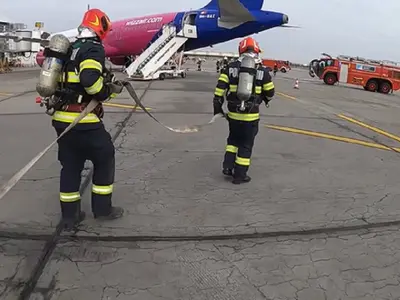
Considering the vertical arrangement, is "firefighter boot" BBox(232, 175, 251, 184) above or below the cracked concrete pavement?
above

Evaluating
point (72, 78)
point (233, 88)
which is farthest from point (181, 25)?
point (72, 78)

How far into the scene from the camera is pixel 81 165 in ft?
13.5

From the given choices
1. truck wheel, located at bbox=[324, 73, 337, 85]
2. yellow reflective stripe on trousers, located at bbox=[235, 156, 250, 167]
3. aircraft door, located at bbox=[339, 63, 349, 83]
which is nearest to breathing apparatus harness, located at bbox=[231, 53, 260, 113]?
yellow reflective stripe on trousers, located at bbox=[235, 156, 250, 167]

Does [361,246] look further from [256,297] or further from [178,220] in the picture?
[178,220]

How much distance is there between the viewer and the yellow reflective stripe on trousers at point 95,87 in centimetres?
368

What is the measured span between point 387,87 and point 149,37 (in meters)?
Answer: 16.3

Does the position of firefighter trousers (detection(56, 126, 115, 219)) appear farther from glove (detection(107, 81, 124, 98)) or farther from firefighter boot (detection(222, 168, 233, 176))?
firefighter boot (detection(222, 168, 233, 176))

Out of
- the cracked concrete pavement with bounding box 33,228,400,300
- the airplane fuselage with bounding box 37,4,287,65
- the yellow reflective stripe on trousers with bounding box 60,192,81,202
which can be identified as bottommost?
the cracked concrete pavement with bounding box 33,228,400,300

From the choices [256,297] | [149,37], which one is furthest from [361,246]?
[149,37]

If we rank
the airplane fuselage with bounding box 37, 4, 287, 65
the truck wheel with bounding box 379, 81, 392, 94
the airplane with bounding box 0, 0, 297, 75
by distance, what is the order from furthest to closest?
the truck wheel with bounding box 379, 81, 392, 94 < the airplane fuselage with bounding box 37, 4, 287, 65 < the airplane with bounding box 0, 0, 297, 75

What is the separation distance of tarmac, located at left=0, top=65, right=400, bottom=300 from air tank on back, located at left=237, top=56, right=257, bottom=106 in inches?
46.0

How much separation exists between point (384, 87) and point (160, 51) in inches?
615

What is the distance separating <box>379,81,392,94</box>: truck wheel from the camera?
28889 mm

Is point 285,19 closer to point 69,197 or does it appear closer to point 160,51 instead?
point 160,51
